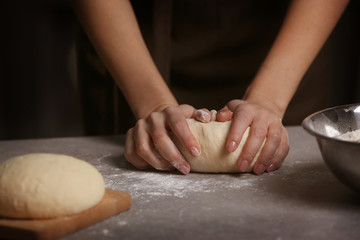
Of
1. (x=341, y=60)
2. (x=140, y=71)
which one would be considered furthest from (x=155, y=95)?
(x=341, y=60)

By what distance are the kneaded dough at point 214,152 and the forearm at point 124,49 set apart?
0.85 ft

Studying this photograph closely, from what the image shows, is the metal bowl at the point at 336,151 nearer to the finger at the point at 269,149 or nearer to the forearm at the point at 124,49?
the finger at the point at 269,149

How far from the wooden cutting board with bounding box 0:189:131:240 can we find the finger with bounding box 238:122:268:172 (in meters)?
0.37

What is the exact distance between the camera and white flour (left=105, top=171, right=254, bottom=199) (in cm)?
116

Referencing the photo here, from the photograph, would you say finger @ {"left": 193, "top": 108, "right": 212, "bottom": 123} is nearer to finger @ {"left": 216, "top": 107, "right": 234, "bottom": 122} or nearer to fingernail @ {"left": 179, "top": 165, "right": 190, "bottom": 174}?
finger @ {"left": 216, "top": 107, "right": 234, "bottom": 122}

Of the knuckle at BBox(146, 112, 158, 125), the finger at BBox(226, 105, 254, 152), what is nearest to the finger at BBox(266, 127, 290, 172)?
the finger at BBox(226, 105, 254, 152)

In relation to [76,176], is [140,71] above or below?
above

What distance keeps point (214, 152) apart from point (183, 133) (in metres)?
0.09

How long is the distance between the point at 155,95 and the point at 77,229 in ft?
2.16

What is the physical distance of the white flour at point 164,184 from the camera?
1.16m

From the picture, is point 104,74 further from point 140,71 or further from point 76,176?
point 76,176

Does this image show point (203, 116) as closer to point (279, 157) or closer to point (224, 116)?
point (224, 116)

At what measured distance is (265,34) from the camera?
210 centimetres

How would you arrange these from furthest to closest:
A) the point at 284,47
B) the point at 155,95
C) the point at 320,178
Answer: the point at 284,47
the point at 155,95
the point at 320,178
